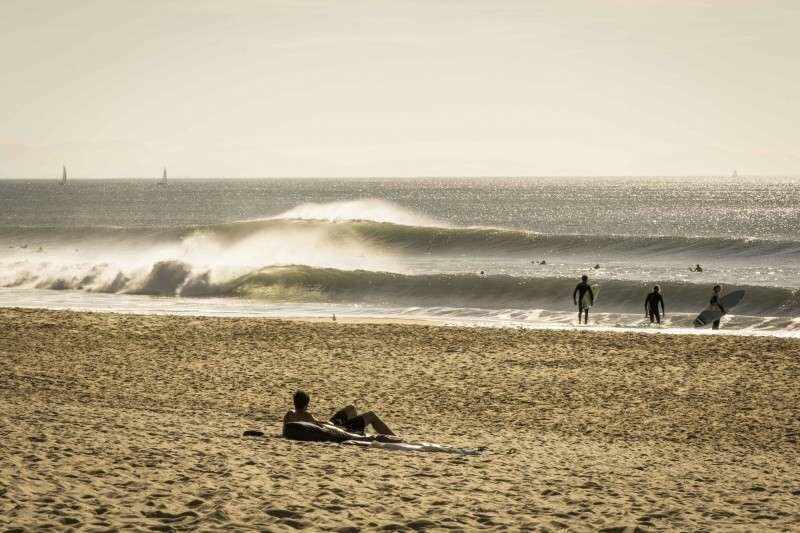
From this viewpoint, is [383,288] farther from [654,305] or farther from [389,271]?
[654,305]

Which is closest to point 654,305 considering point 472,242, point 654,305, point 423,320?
point 654,305

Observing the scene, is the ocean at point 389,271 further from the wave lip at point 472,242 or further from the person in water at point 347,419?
the person in water at point 347,419

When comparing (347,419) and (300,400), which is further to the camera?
(347,419)

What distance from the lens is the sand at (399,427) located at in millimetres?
7289

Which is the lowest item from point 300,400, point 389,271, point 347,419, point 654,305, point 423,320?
point 347,419

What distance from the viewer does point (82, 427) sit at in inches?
391

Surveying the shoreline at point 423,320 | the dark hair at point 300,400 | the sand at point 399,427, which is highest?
the shoreline at point 423,320

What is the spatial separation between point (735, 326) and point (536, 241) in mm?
25958

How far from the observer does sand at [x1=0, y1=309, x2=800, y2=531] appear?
7.29 meters

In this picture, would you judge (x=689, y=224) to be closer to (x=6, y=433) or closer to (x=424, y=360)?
(x=424, y=360)

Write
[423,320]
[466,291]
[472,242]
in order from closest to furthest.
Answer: [423,320] < [466,291] < [472,242]

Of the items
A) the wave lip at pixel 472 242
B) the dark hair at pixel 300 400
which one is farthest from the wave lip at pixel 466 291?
the dark hair at pixel 300 400

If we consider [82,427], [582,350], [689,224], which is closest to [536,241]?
[582,350]

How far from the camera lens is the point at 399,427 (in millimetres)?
11492
